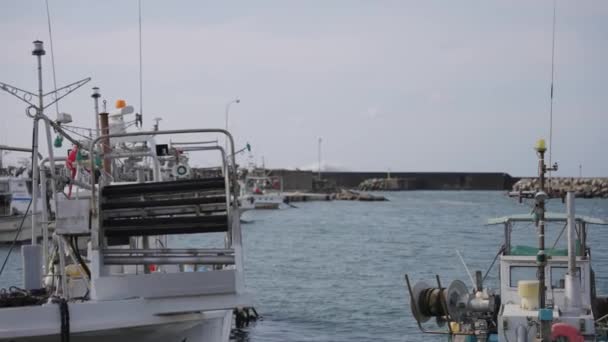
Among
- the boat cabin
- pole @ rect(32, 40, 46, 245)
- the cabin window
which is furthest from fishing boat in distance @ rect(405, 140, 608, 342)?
the cabin window

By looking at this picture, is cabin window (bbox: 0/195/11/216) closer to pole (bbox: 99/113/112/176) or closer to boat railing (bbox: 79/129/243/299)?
pole (bbox: 99/113/112/176)

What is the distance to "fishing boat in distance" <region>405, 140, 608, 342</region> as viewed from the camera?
64.7 feet

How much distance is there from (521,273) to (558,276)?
2.45 ft

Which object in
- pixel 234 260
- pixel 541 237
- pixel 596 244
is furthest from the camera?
pixel 596 244

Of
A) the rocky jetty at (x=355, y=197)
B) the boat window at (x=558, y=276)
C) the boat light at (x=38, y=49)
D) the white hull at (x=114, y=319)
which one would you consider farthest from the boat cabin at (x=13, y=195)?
the rocky jetty at (x=355, y=197)

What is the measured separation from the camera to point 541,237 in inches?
783

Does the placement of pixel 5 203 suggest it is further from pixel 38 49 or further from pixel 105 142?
pixel 38 49

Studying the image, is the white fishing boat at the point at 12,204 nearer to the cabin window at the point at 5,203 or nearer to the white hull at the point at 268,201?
the cabin window at the point at 5,203

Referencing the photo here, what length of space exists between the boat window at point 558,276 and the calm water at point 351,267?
33.8 ft

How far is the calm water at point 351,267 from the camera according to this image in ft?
121

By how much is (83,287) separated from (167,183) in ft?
14.1

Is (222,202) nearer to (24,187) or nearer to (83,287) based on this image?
(83,287)

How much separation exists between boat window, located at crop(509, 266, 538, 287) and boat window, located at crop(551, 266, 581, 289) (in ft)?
1.26

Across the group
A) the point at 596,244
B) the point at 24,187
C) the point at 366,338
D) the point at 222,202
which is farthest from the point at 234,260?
the point at 24,187
